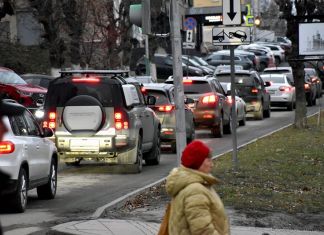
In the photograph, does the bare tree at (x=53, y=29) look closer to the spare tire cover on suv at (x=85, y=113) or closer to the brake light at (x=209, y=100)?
the brake light at (x=209, y=100)

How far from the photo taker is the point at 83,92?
655 inches

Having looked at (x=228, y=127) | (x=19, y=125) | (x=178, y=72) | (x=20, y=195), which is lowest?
(x=228, y=127)

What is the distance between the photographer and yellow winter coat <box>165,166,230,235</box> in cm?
530

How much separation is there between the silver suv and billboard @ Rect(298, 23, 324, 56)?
12.1 feet

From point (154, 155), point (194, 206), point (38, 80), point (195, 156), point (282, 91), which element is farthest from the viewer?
point (282, 91)

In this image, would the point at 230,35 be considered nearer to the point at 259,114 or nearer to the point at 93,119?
the point at 93,119

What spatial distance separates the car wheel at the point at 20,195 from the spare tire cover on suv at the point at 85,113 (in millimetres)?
4403

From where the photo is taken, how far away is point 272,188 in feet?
43.0

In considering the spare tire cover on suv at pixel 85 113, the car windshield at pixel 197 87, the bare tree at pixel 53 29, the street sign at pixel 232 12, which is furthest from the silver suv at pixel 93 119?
the bare tree at pixel 53 29

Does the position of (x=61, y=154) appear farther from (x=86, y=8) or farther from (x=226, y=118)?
(x=86, y=8)

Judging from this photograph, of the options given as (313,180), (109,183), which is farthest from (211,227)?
(109,183)

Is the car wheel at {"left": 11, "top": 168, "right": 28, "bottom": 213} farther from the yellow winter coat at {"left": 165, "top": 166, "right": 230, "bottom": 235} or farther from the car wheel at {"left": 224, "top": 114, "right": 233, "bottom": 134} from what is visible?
the car wheel at {"left": 224, "top": 114, "right": 233, "bottom": 134}

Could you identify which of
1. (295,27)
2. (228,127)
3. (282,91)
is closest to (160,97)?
(295,27)

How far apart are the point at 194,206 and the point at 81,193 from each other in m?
8.97
